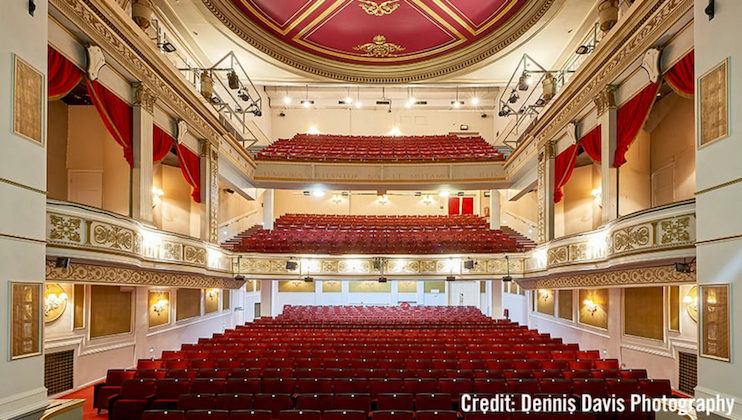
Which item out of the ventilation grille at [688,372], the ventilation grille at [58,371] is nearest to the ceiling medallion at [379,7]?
the ventilation grille at [688,372]

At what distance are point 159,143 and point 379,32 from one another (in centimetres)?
692

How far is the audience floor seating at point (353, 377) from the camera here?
200 inches

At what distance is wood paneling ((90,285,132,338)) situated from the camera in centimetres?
809

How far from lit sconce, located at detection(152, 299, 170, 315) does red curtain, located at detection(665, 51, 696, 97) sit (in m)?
10.3

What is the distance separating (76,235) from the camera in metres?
5.03

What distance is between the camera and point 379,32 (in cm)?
1239

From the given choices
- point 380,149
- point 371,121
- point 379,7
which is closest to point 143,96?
point 379,7

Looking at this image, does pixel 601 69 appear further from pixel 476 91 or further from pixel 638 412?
pixel 476 91

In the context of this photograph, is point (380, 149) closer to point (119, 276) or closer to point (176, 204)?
point (176, 204)

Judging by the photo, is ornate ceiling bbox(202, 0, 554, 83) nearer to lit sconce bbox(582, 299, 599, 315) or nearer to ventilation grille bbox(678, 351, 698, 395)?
lit sconce bbox(582, 299, 599, 315)

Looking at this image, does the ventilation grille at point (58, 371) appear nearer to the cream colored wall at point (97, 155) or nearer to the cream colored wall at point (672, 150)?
the cream colored wall at point (97, 155)

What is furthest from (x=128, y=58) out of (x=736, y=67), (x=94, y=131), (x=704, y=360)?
(x=704, y=360)

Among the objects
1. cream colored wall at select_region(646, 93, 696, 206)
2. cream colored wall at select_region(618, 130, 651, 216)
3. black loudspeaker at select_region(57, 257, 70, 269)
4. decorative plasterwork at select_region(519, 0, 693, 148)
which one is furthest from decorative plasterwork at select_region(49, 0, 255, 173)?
cream colored wall at select_region(646, 93, 696, 206)

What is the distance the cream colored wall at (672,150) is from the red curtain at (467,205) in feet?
36.4
